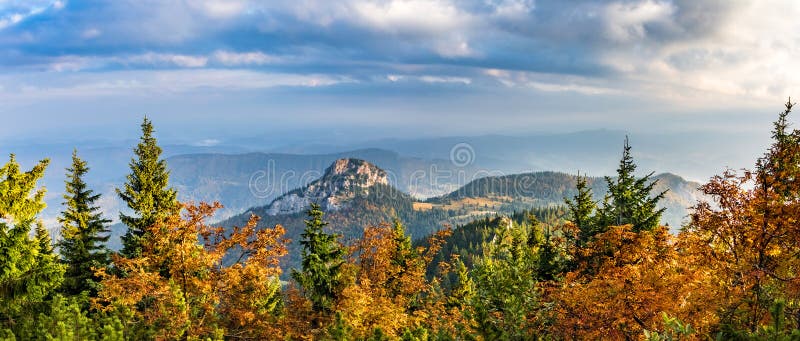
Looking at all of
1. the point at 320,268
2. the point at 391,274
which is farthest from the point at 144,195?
the point at 391,274

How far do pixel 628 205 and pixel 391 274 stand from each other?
58.9 ft

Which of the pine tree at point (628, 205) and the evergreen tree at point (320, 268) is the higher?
the pine tree at point (628, 205)

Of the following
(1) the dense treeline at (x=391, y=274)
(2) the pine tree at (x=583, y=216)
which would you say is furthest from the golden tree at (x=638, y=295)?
(2) the pine tree at (x=583, y=216)

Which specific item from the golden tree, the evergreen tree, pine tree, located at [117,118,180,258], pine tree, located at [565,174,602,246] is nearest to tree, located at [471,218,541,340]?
the golden tree

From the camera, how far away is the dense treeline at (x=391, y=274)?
624 inches

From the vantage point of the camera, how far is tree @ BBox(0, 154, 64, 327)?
23531 mm

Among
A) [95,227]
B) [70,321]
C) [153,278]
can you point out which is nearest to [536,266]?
[153,278]

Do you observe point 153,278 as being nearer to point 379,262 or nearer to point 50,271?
point 50,271

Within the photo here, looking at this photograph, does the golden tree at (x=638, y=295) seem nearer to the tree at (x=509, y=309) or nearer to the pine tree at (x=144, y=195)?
the tree at (x=509, y=309)

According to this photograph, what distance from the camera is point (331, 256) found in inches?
1246

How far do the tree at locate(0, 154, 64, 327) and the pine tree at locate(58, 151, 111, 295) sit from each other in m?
7.96

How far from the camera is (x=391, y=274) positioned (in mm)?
36406

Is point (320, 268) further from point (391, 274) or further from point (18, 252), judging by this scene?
point (18, 252)

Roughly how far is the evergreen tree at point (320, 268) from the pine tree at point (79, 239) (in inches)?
594
